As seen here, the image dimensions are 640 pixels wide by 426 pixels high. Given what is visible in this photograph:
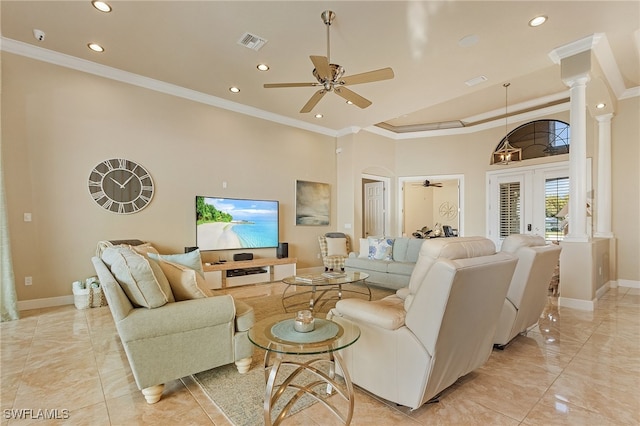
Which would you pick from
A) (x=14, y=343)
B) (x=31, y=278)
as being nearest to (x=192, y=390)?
(x=14, y=343)

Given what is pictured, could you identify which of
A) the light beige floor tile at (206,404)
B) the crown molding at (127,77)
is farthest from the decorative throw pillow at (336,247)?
the light beige floor tile at (206,404)

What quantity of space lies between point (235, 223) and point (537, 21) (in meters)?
5.12

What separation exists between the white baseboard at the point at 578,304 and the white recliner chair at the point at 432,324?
2939mm

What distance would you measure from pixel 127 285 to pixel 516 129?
25.7 ft

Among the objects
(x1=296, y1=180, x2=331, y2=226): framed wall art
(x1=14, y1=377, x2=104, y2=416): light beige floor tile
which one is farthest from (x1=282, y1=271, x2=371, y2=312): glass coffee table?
(x1=296, y1=180, x2=331, y2=226): framed wall art

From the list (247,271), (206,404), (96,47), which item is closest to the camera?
(206,404)

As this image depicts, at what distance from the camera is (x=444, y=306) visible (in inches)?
58.1

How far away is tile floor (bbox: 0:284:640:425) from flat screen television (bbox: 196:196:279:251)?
2267 mm

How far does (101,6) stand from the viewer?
2988 millimetres

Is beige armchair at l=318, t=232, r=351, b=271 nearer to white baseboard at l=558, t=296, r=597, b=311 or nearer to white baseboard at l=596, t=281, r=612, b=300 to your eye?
white baseboard at l=558, t=296, r=597, b=311

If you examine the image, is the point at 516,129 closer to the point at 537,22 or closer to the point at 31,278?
the point at 537,22

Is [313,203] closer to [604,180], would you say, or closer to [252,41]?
[252,41]

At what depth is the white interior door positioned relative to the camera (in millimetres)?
8125

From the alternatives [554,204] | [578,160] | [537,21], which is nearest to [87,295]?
[537,21]
